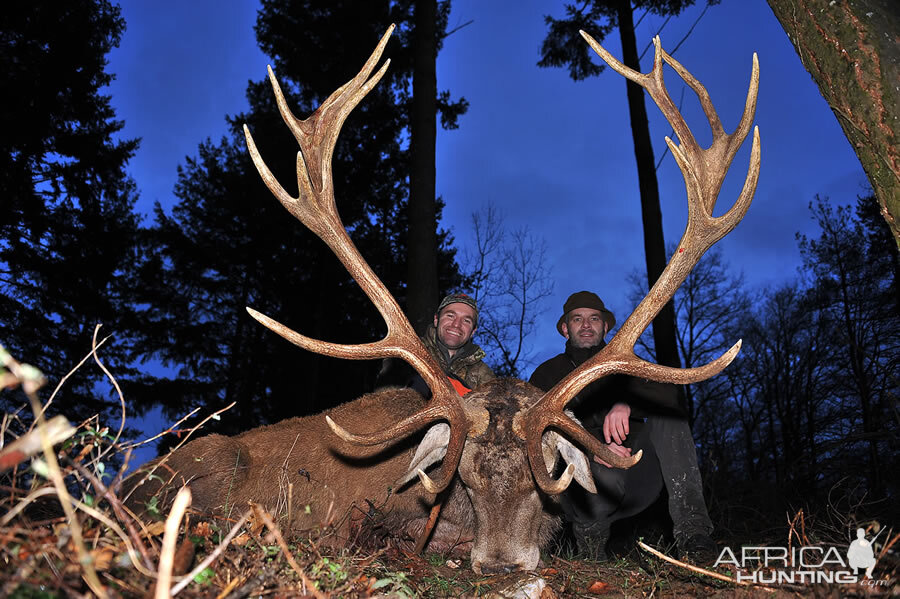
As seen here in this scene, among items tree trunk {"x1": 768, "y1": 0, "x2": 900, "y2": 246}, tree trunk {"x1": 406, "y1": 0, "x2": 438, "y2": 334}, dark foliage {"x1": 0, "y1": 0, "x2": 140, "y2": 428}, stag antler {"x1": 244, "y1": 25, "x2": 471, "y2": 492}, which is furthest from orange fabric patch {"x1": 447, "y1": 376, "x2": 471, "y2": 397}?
dark foliage {"x1": 0, "y1": 0, "x2": 140, "y2": 428}

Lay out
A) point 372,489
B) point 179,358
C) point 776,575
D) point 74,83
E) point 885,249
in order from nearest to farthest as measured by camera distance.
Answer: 1. point 776,575
2. point 372,489
3. point 74,83
4. point 179,358
5. point 885,249

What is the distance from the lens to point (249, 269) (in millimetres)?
19625

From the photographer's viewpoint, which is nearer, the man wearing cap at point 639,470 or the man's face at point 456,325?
the man wearing cap at point 639,470

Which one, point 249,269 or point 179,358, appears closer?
point 179,358

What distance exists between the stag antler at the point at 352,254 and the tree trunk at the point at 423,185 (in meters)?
3.52

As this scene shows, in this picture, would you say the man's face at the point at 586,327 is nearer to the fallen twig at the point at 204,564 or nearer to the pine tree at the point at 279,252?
the fallen twig at the point at 204,564

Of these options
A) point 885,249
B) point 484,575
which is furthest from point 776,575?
point 885,249

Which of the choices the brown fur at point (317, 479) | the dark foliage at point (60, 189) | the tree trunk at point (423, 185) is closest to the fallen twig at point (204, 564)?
the brown fur at point (317, 479)

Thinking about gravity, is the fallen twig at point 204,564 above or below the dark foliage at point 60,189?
below

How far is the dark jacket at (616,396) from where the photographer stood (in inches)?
215

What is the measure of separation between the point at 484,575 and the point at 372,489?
134cm

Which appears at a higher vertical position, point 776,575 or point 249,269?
point 249,269

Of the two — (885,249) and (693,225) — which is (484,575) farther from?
(885,249)

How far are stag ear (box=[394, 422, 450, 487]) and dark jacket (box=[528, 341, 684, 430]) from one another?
140 cm
